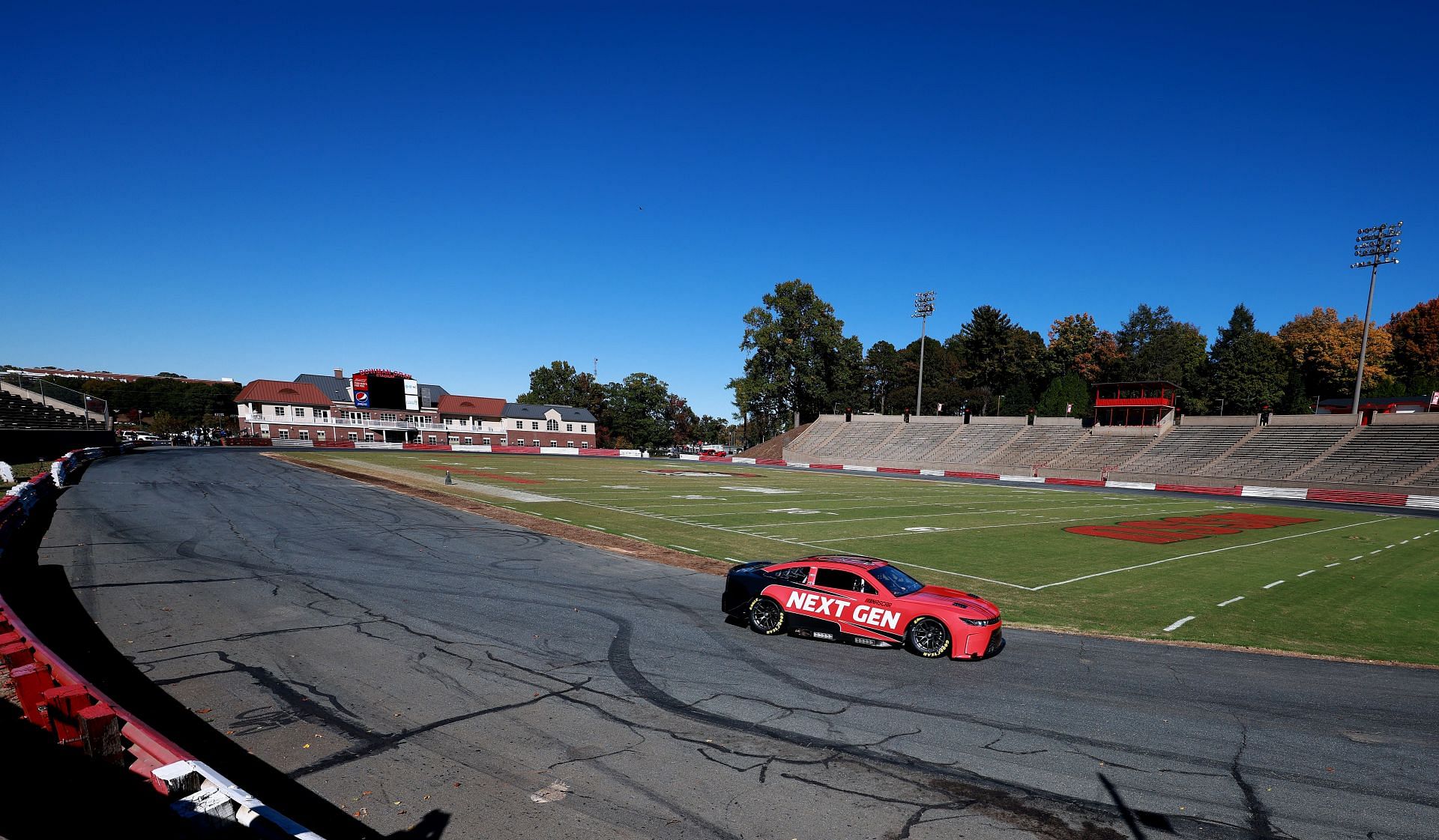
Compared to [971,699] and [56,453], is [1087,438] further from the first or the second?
[56,453]

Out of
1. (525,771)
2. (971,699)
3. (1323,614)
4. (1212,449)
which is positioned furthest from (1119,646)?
(1212,449)

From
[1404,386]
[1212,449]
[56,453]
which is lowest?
[56,453]

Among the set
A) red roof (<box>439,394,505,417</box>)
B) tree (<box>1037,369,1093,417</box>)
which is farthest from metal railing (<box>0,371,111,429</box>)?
tree (<box>1037,369,1093,417</box>)

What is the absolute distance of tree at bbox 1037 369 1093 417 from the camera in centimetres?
8369

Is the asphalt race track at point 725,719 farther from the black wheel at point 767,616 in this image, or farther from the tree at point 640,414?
the tree at point 640,414

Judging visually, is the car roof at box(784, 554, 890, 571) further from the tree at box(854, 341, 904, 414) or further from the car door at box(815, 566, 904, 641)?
the tree at box(854, 341, 904, 414)

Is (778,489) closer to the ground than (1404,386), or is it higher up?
closer to the ground

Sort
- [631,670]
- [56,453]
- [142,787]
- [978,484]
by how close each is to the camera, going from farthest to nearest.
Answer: [978,484] < [56,453] < [631,670] < [142,787]

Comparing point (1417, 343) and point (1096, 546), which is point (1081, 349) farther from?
point (1096, 546)

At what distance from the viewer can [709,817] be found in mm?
5586

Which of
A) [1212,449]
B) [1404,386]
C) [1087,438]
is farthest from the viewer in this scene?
[1404,386]

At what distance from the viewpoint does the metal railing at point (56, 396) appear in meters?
46.0

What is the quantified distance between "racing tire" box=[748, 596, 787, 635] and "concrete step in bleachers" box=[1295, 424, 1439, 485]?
52862 millimetres

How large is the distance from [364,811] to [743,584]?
22.8ft
